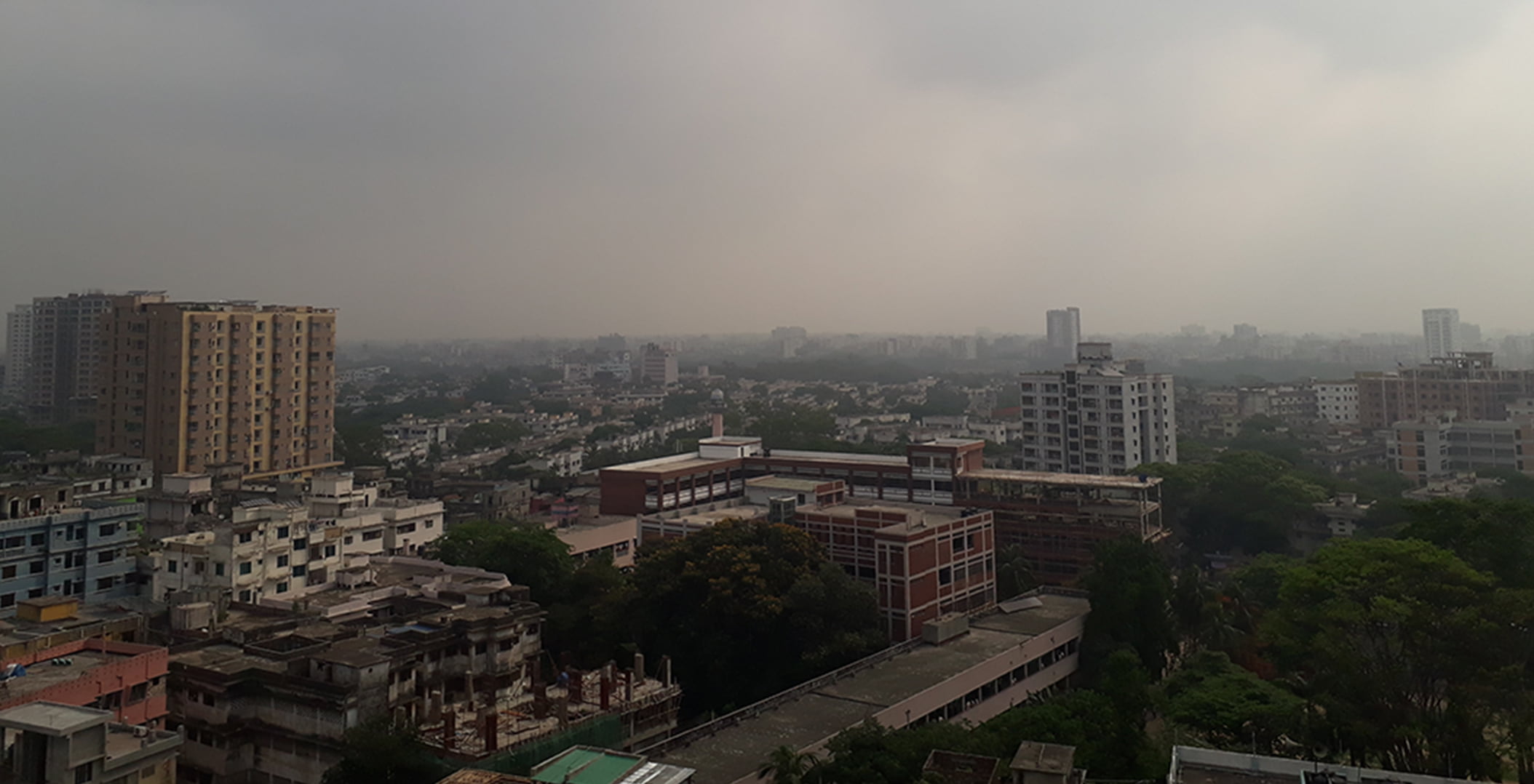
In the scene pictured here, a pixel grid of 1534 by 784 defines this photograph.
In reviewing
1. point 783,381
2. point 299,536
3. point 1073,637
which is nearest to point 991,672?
point 1073,637

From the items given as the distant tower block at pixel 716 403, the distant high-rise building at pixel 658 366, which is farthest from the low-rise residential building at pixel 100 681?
the distant high-rise building at pixel 658 366

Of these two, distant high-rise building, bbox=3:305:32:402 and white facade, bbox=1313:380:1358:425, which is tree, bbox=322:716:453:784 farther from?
distant high-rise building, bbox=3:305:32:402

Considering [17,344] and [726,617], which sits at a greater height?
[17,344]

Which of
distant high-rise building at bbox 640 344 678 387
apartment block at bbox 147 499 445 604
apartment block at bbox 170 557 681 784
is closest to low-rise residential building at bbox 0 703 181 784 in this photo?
apartment block at bbox 170 557 681 784

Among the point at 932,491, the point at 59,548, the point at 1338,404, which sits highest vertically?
the point at 1338,404

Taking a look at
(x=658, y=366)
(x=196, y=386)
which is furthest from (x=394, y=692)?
(x=658, y=366)

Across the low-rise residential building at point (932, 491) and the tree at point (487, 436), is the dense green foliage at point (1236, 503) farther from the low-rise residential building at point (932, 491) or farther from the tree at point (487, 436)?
the tree at point (487, 436)

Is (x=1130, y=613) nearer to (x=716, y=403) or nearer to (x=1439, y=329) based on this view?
(x=716, y=403)
